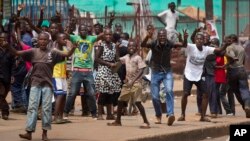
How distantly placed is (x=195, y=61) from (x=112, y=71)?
1538mm

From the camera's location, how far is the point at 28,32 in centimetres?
1441

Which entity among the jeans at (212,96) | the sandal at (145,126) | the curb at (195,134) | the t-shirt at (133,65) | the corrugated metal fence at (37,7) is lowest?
the curb at (195,134)

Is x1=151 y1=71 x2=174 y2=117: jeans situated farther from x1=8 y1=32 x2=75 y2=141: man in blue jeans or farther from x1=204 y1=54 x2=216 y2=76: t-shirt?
x1=8 y1=32 x2=75 y2=141: man in blue jeans

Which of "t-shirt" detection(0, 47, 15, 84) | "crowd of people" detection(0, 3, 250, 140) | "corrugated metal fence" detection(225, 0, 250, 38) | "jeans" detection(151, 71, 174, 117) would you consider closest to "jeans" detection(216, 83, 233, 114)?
"crowd of people" detection(0, 3, 250, 140)

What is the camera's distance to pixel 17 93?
1451cm

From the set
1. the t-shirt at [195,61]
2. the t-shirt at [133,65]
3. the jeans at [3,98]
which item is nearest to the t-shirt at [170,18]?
the t-shirt at [195,61]

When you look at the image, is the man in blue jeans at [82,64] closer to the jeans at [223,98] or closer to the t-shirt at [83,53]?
the t-shirt at [83,53]

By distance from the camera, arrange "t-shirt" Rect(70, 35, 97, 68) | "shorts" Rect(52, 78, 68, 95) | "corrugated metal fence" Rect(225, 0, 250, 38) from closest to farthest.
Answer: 1. "shorts" Rect(52, 78, 68, 95)
2. "t-shirt" Rect(70, 35, 97, 68)
3. "corrugated metal fence" Rect(225, 0, 250, 38)

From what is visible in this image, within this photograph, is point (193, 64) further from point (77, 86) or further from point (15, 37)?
point (15, 37)

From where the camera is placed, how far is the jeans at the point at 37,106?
10352mm

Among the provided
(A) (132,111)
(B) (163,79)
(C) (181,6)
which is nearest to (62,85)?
(B) (163,79)

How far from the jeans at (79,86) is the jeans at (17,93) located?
130 cm

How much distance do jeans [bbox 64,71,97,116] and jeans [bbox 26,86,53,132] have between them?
2.94m

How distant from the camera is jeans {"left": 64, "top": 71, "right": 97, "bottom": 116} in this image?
13.4m
